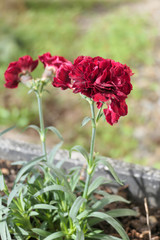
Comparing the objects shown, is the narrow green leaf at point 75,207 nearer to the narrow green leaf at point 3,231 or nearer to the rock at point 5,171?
the narrow green leaf at point 3,231

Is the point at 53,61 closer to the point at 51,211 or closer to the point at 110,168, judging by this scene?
the point at 110,168

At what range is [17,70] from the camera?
1266 mm

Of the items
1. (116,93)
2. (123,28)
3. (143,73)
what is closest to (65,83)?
(116,93)

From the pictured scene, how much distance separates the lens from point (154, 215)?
5.22 ft

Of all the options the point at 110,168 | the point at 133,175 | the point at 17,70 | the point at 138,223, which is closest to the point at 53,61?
the point at 17,70

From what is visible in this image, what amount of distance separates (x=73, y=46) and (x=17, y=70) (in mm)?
3139

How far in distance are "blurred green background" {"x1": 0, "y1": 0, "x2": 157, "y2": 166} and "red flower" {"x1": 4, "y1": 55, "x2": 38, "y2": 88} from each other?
1435 mm

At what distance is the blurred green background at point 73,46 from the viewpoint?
2924 mm

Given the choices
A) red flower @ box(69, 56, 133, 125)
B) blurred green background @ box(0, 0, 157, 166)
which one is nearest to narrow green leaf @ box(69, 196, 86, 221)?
red flower @ box(69, 56, 133, 125)

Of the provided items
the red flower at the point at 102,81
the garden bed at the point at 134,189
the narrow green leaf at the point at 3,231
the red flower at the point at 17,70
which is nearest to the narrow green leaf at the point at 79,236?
the narrow green leaf at the point at 3,231

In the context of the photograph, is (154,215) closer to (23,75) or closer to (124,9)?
(23,75)

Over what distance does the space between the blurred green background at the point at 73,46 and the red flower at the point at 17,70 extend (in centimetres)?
143

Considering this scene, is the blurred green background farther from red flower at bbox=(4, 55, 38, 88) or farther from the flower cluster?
the flower cluster

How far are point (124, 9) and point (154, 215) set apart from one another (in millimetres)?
4696
